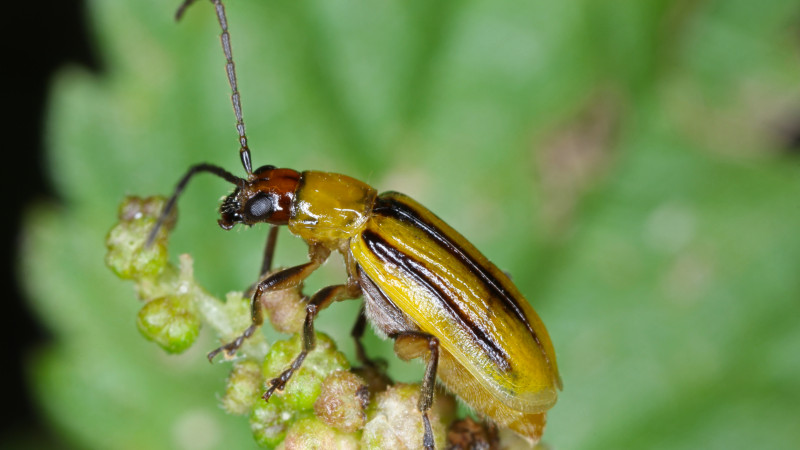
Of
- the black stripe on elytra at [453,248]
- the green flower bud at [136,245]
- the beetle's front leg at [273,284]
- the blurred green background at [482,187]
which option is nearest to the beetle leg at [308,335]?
the beetle's front leg at [273,284]

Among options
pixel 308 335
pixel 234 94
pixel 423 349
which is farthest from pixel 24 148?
pixel 308 335

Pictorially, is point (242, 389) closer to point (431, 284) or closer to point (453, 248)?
point (431, 284)

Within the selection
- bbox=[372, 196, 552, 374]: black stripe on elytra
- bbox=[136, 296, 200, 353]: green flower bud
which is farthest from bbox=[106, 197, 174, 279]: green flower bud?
bbox=[372, 196, 552, 374]: black stripe on elytra

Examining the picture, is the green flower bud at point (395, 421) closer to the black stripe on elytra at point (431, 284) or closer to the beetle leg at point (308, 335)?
the beetle leg at point (308, 335)

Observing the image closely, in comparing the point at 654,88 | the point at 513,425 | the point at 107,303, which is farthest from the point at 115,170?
the point at 654,88

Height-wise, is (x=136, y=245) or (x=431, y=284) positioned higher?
(x=431, y=284)

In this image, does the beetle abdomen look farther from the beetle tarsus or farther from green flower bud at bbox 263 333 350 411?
green flower bud at bbox 263 333 350 411
